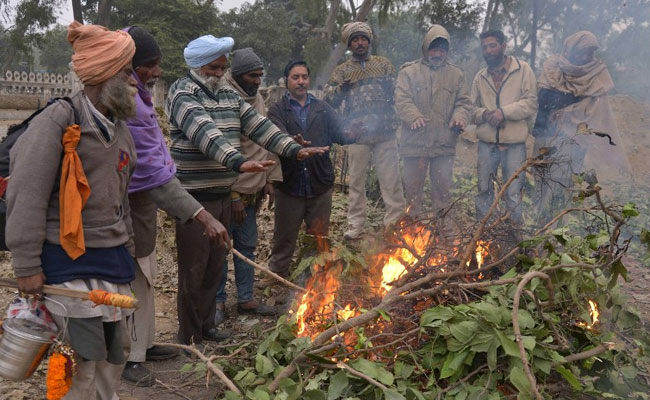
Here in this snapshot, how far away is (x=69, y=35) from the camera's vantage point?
254 centimetres

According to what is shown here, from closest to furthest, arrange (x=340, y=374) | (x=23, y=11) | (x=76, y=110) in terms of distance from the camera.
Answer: (x=76, y=110), (x=340, y=374), (x=23, y=11)

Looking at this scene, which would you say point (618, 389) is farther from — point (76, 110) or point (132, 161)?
point (76, 110)

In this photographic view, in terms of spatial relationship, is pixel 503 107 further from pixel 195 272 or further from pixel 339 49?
pixel 339 49

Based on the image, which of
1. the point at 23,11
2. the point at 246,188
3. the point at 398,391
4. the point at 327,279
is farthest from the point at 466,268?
the point at 23,11

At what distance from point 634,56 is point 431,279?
749cm

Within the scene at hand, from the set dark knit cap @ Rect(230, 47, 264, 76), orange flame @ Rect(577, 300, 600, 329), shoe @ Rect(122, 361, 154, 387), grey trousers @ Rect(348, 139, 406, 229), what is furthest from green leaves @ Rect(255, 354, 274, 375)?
grey trousers @ Rect(348, 139, 406, 229)

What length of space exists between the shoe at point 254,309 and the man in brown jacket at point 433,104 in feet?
7.21

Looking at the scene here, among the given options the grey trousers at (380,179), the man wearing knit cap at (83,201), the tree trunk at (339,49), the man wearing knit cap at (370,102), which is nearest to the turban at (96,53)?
the man wearing knit cap at (83,201)

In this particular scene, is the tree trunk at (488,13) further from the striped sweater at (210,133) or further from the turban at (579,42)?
the striped sweater at (210,133)

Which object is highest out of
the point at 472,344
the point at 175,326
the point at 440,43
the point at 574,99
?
the point at 440,43

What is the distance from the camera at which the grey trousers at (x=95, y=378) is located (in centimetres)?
258

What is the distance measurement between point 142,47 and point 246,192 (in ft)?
5.45

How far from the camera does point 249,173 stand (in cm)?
469

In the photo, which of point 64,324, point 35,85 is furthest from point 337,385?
point 35,85
